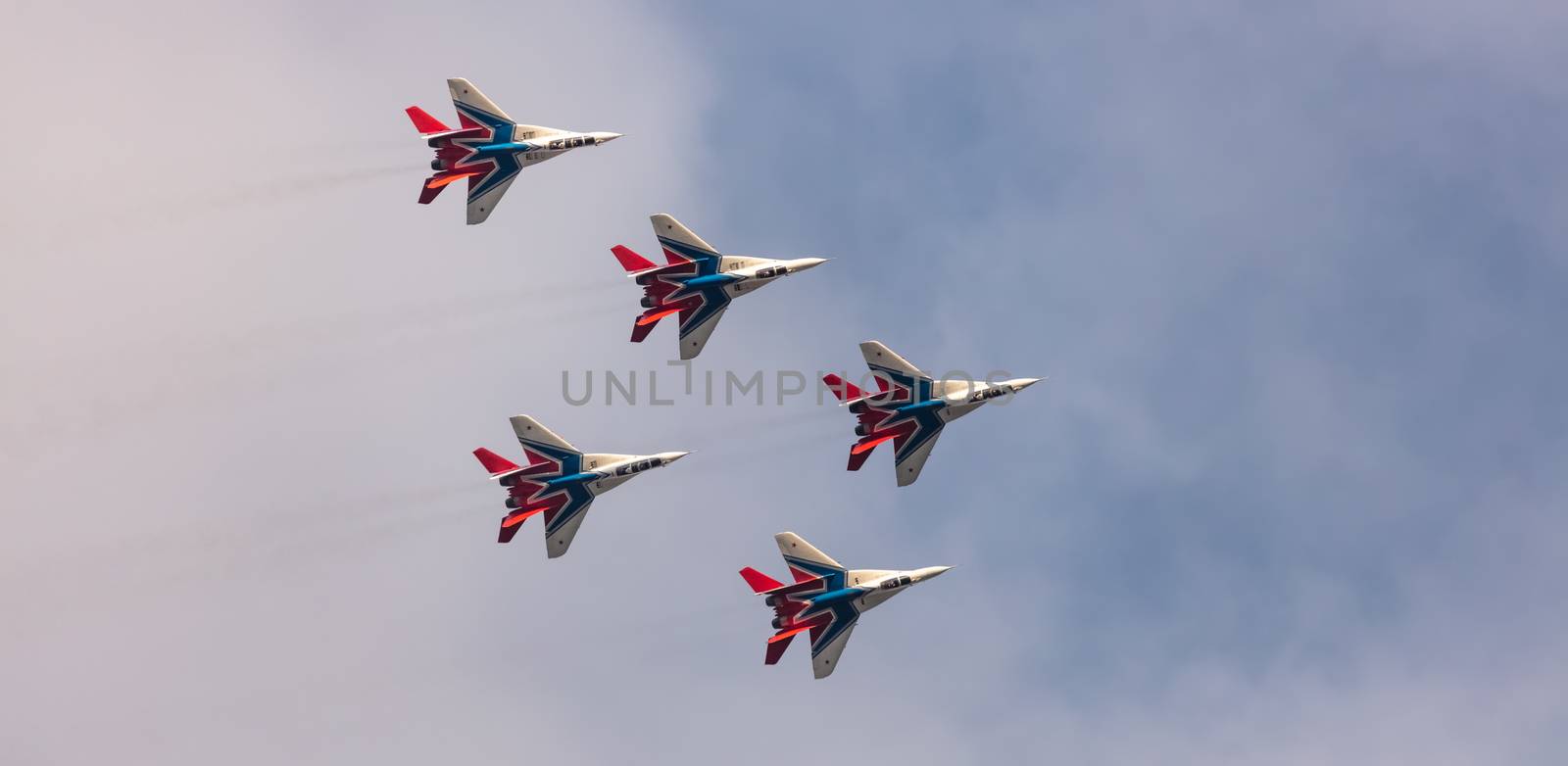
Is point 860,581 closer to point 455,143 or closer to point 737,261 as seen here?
point 737,261

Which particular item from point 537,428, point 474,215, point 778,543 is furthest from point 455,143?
point 778,543

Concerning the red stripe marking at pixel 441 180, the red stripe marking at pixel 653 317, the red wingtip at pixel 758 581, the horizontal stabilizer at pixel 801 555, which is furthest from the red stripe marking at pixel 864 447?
the red stripe marking at pixel 441 180

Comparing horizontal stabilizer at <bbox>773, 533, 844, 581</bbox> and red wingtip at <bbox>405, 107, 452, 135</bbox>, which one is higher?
red wingtip at <bbox>405, 107, 452, 135</bbox>

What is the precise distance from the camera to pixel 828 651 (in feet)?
569

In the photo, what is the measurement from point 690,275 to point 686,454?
11.1 meters

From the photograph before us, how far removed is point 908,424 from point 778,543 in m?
11.0

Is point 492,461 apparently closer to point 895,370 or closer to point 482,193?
point 482,193

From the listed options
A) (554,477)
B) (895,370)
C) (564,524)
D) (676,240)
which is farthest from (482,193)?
(895,370)

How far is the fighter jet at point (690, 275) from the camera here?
568ft

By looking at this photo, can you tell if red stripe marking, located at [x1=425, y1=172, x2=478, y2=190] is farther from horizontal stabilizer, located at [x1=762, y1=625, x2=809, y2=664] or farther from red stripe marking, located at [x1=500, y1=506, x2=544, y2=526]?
horizontal stabilizer, located at [x1=762, y1=625, x2=809, y2=664]

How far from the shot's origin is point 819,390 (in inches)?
6836

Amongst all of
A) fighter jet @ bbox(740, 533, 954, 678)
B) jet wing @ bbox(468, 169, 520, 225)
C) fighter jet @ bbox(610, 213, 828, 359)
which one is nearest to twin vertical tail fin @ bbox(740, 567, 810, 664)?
fighter jet @ bbox(740, 533, 954, 678)

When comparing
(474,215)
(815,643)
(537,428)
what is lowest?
(815,643)

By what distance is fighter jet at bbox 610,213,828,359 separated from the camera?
173m
